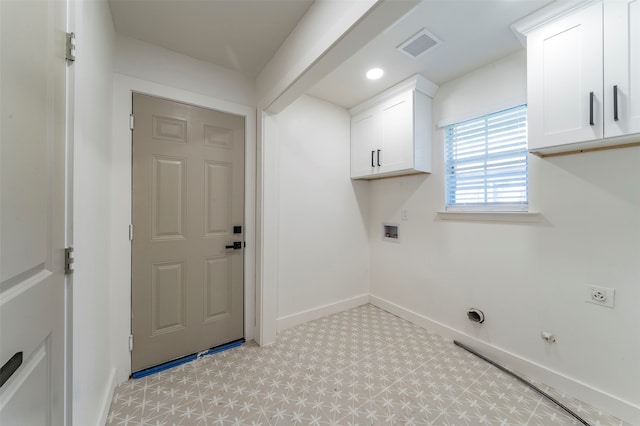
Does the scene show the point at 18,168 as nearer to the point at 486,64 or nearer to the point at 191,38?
the point at 191,38

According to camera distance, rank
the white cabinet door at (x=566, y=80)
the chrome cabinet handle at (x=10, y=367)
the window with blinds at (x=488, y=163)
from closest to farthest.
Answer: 1. the chrome cabinet handle at (x=10, y=367)
2. the white cabinet door at (x=566, y=80)
3. the window with blinds at (x=488, y=163)

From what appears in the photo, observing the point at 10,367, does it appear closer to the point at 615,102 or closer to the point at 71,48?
the point at 71,48

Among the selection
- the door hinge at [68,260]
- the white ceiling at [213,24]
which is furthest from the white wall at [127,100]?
the door hinge at [68,260]

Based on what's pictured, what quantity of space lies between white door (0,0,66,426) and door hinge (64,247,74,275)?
1.2 inches

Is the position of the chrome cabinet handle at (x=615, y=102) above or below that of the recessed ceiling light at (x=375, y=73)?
below

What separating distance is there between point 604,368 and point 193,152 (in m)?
3.17

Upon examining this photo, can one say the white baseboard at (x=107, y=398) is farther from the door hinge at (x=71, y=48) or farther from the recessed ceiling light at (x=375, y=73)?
the recessed ceiling light at (x=375, y=73)

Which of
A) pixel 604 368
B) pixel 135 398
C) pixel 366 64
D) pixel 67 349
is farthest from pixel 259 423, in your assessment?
pixel 366 64

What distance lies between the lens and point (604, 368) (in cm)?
151

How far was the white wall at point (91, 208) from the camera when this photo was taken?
0.96 meters

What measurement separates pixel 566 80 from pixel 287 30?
6.00ft

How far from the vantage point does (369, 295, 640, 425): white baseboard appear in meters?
1.43

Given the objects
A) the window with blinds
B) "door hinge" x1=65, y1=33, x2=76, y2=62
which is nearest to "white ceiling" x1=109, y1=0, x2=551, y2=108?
the window with blinds

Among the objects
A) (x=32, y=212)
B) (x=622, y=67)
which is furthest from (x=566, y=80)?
(x=32, y=212)
